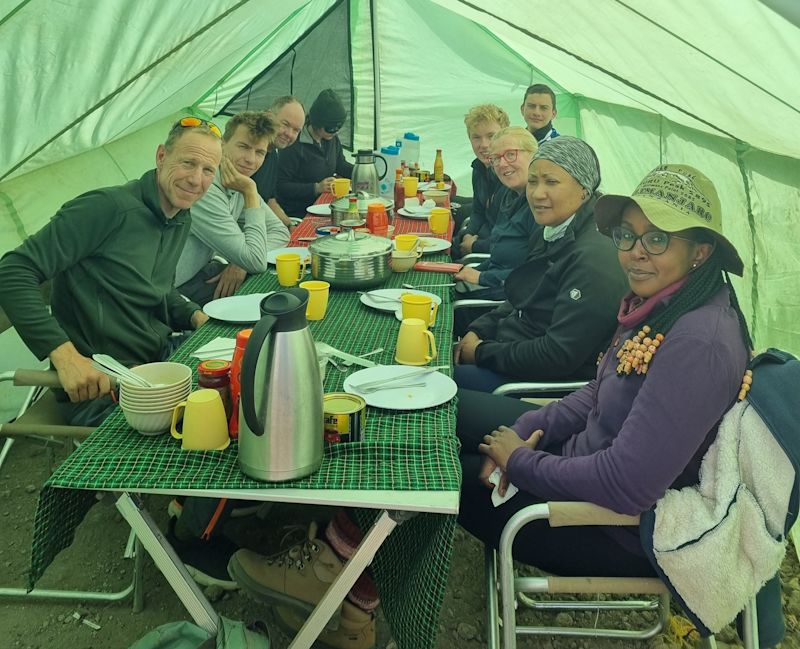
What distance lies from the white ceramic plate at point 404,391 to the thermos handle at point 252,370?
40 centimetres

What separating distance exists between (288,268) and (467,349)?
730 millimetres

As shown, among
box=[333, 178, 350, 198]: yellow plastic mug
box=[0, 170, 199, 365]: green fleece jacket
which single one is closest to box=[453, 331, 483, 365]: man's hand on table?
box=[0, 170, 199, 365]: green fleece jacket

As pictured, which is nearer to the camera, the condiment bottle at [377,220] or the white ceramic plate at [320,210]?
the condiment bottle at [377,220]

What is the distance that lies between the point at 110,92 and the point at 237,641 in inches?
104

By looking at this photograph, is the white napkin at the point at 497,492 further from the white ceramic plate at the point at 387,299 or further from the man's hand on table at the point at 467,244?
the man's hand on table at the point at 467,244

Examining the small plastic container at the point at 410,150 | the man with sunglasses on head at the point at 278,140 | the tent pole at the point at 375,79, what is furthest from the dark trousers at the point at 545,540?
the tent pole at the point at 375,79

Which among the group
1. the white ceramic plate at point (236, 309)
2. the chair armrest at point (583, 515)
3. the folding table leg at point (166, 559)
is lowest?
the folding table leg at point (166, 559)

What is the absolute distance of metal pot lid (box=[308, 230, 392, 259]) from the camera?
232 centimetres

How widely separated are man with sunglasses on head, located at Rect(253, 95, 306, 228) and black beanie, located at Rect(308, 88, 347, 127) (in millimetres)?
289

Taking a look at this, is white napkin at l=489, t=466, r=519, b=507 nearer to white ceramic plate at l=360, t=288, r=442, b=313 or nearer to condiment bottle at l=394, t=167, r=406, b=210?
white ceramic plate at l=360, t=288, r=442, b=313

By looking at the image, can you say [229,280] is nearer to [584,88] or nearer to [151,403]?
[151,403]

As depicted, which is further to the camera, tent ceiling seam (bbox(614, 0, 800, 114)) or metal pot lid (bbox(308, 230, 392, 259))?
metal pot lid (bbox(308, 230, 392, 259))

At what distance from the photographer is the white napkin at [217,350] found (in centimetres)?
176

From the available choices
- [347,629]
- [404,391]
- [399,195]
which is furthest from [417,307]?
[399,195]
